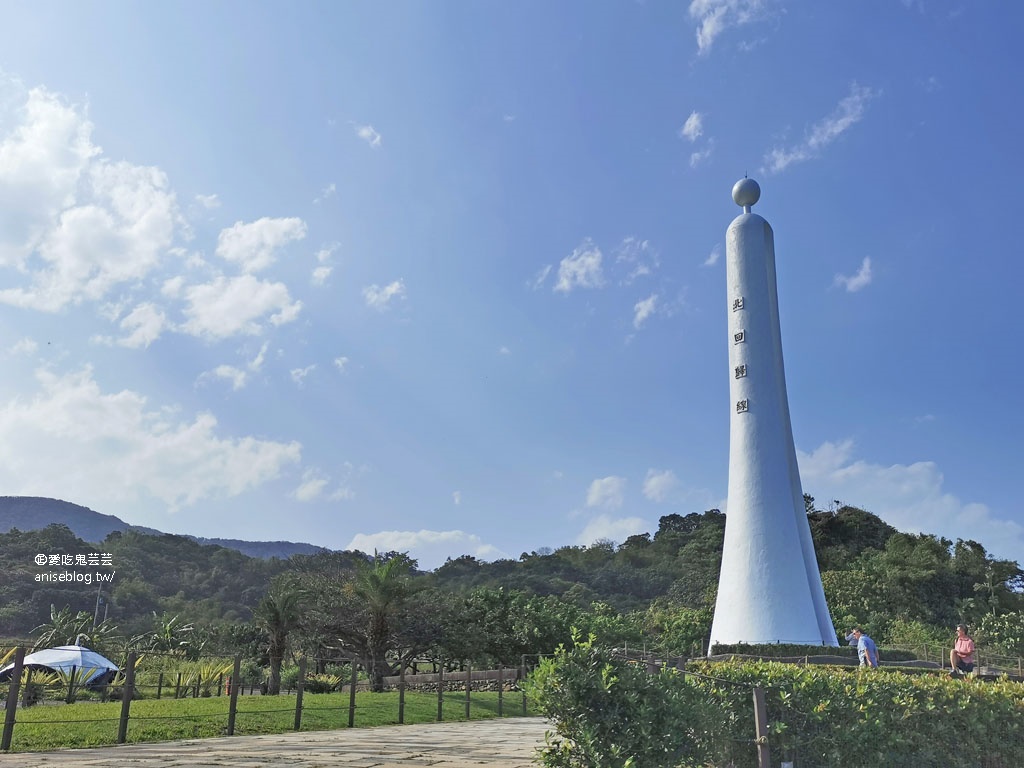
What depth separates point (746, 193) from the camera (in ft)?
101

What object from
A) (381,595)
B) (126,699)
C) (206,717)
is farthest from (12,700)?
(381,595)

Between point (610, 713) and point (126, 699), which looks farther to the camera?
point (126, 699)

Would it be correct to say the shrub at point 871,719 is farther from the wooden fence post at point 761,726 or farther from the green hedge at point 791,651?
the green hedge at point 791,651

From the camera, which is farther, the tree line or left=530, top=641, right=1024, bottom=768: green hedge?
the tree line

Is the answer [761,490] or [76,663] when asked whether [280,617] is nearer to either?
[76,663]

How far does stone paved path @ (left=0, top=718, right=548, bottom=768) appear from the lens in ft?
24.0

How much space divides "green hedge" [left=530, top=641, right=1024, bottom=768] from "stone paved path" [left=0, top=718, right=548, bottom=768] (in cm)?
99

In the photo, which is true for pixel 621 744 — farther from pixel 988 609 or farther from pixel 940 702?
pixel 988 609

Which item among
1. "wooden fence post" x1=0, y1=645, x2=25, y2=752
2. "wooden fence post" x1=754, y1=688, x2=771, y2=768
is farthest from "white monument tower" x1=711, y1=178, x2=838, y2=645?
"wooden fence post" x1=0, y1=645, x2=25, y2=752

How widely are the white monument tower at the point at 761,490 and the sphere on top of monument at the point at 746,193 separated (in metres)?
1.37

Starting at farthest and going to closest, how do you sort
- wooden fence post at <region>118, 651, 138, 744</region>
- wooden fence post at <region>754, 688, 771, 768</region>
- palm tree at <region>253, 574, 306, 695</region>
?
palm tree at <region>253, 574, 306, 695</region>
wooden fence post at <region>118, 651, 138, 744</region>
wooden fence post at <region>754, 688, 771, 768</region>

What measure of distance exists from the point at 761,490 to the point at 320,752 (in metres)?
21.2

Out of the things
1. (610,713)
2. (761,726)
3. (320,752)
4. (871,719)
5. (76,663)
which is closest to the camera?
(610,713)

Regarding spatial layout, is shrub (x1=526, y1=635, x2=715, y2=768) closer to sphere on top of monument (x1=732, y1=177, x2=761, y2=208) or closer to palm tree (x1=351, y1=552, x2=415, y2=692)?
palm tree (x1=351, y1=552, x2=415, y2=692)
